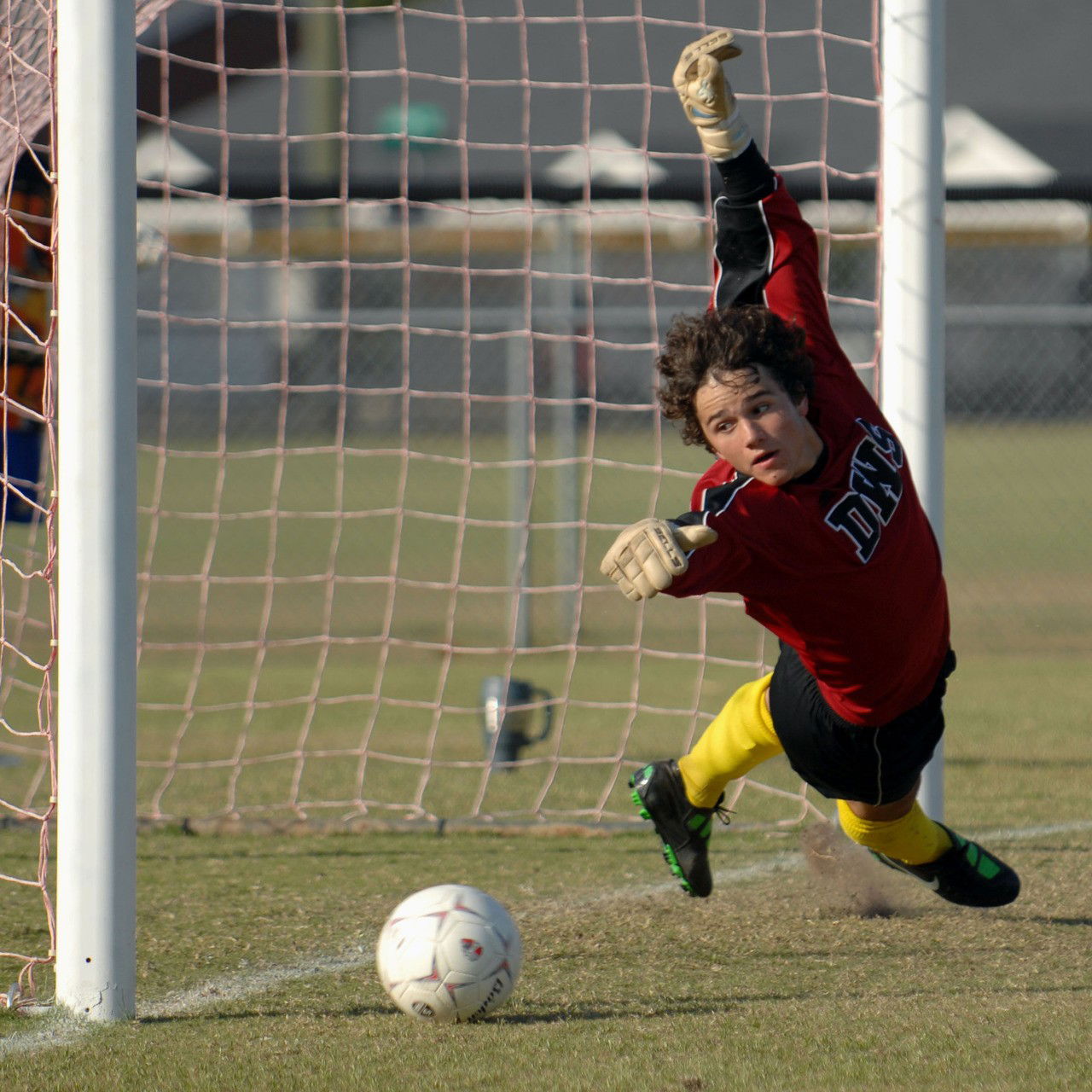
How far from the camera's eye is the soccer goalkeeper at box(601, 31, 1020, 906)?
9.07ft

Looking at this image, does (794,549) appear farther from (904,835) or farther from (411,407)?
(411,407)

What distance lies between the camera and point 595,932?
361 cm

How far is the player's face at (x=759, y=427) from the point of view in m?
2.89

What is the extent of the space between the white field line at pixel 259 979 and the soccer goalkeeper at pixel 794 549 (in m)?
0.44

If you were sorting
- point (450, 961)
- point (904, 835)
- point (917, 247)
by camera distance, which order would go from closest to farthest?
point (450, 961) → point (904, 835) → point (917, 247)

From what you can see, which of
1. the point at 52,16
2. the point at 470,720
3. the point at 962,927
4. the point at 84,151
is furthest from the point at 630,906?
the point at 470,720

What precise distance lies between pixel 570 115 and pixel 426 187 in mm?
13110

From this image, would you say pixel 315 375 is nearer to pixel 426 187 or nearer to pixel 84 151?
pixel 426 187

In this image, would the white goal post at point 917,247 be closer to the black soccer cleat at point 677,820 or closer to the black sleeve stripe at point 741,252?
the black soccer cleat at point 677,820

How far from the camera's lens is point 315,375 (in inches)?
738

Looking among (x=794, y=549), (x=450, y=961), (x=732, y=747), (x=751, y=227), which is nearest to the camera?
(x=794, y=549)

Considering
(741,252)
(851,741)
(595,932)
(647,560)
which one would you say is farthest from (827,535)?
(595,932)

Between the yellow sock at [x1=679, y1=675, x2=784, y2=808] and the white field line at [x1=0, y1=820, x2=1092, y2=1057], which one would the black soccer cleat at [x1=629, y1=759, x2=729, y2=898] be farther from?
the white field line at [x1=0, y1=820, x2=1092, y2=1057]

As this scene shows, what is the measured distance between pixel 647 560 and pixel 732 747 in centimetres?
128
